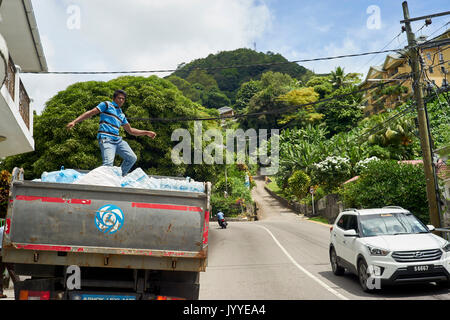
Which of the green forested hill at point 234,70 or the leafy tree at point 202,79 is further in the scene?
the green forested hill at point 234,70

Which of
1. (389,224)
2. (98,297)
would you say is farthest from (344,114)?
(98,297)

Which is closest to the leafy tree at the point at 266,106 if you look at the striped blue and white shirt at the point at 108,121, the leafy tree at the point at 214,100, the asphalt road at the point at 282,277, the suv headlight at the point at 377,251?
the leafy tree at the point at 214,100

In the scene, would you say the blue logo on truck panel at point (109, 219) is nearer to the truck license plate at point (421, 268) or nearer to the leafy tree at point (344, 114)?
the truck license plate at point (421, 268)

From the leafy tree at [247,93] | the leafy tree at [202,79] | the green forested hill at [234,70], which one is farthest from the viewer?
the green forested hill at [234,70]

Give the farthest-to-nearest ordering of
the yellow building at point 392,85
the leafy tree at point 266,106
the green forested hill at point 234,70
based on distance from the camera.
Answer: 1. the green forested hill at point 234,70
2. the leafy tree at point 266,106
3. the yellow building at point 392,85

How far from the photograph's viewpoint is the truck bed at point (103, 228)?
4.85 metres

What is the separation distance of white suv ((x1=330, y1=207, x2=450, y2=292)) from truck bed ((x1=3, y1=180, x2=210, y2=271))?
479 centimetres

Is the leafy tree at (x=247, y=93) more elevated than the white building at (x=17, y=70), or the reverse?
the leafy tree at (x=247, y=93)

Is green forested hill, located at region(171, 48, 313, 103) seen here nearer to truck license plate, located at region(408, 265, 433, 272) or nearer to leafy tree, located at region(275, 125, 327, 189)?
leafy tree, located at region(275, 125, 327, 189)

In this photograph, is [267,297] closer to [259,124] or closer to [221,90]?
[259,124]

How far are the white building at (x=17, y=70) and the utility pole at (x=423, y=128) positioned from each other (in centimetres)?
1302

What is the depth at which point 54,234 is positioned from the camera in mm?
4875

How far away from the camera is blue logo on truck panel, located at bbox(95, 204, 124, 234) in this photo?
4.94m

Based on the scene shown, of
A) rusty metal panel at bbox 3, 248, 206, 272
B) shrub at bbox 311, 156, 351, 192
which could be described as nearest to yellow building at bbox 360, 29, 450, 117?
shrub at bbox 311, 156, 351, 192
